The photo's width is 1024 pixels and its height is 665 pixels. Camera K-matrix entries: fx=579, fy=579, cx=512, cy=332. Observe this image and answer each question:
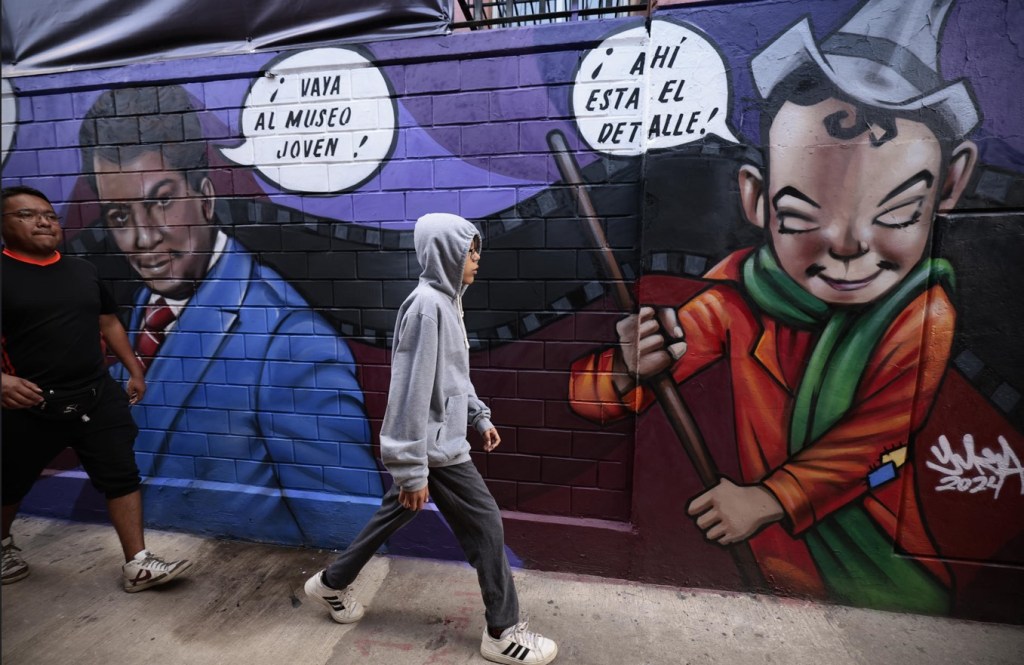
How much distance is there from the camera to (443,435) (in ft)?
8.08

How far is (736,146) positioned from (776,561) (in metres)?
2.15

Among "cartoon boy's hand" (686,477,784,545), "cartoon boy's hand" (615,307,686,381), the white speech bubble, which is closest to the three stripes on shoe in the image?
"cartoon boy's hand" (686,477,784,545)

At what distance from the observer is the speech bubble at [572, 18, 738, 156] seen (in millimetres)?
2863

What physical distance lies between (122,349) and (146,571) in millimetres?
1220

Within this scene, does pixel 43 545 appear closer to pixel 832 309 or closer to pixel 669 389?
pixel 669 389

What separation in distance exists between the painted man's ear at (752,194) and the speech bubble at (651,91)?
7.2 inches

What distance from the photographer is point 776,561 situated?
305 centimetres

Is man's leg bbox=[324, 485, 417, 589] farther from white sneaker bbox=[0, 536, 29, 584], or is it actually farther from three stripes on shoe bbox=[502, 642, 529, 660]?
white sneaker bbox=[0, 536, 29, 584]

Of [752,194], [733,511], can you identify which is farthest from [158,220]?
[733,511]

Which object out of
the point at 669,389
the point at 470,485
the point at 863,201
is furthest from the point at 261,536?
the point at 863,201

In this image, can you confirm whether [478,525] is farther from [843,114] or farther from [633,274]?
[843,114]

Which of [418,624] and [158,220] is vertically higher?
[158,220]

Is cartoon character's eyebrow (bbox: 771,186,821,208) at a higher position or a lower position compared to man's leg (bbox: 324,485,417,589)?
higher
